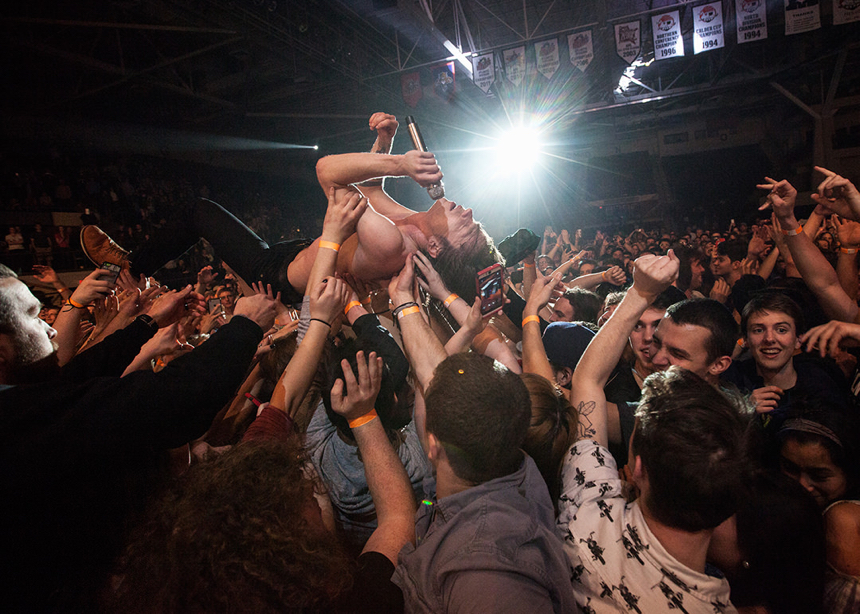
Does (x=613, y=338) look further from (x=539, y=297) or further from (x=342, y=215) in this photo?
(x=342, y=215)

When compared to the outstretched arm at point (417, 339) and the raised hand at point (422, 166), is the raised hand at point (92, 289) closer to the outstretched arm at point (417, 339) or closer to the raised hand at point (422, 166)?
the outstretched arm at point (417, 339)

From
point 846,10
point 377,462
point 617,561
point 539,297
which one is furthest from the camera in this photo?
point 846,10

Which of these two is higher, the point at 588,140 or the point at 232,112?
the point at 232,112

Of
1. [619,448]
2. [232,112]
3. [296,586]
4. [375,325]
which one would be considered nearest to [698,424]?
[619,448]

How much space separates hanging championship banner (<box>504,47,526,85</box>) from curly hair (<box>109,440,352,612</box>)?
9.21m

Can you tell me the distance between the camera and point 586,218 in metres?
17.3

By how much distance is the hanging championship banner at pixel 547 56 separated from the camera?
793 cm

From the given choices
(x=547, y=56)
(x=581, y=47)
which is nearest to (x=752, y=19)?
(x=581, y=47)

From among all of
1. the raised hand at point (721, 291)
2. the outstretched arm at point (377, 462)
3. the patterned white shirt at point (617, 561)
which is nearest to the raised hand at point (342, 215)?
the outstretched arm at point (377, 462)

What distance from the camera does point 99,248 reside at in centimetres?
245

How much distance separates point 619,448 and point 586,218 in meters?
17.2

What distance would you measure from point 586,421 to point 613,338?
0.31m

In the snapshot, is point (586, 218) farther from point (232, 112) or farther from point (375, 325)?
point (375, 325)

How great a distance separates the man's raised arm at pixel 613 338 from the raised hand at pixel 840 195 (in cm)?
129
